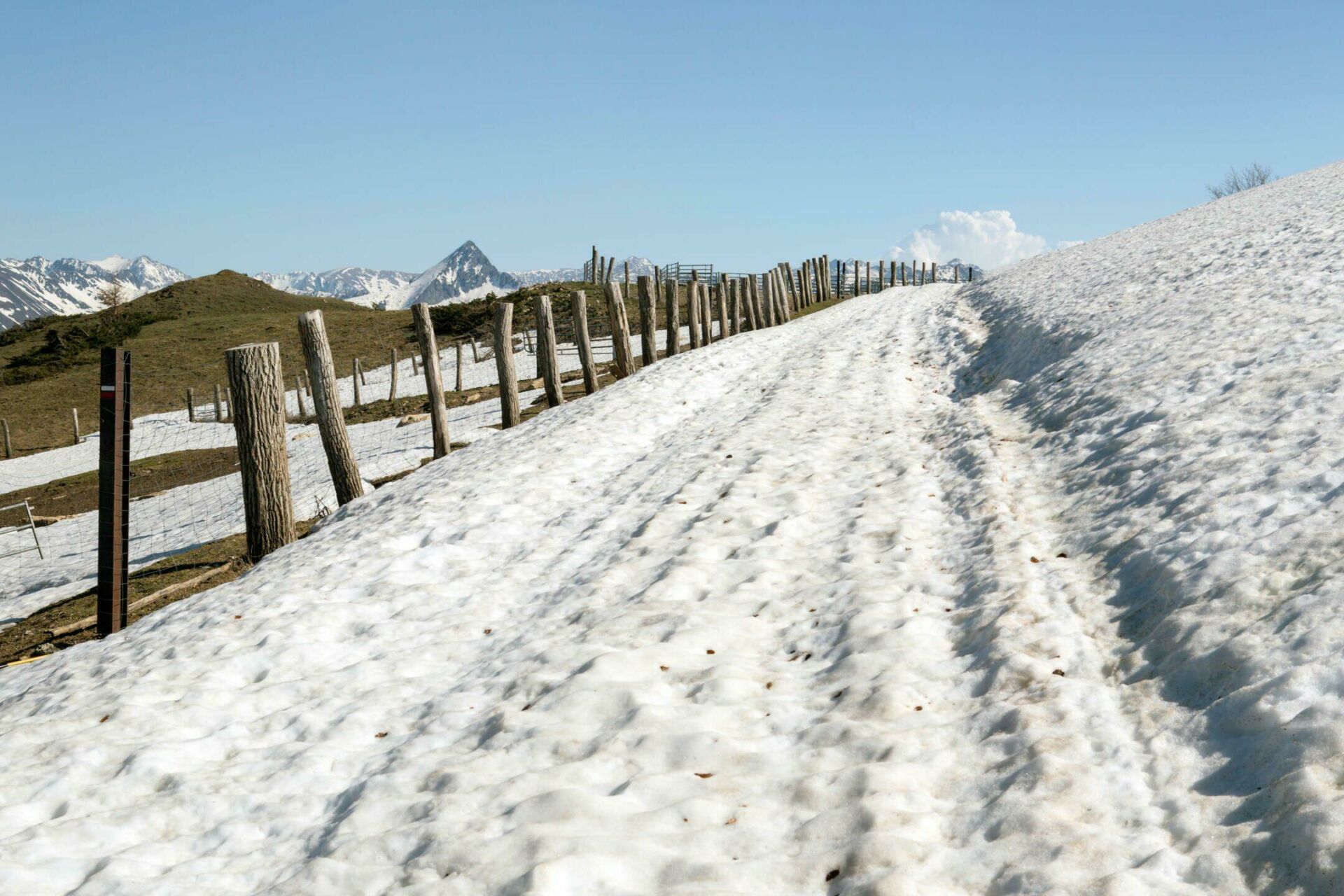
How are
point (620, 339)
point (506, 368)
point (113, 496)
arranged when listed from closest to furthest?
point (113, 496), point (506, 368), point (620, 339)

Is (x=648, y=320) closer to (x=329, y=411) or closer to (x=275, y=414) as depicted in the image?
(x=329, y=411)

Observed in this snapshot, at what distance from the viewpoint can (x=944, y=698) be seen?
397cm

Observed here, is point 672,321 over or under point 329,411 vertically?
over

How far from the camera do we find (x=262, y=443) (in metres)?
9.23

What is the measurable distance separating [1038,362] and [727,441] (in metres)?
4.21

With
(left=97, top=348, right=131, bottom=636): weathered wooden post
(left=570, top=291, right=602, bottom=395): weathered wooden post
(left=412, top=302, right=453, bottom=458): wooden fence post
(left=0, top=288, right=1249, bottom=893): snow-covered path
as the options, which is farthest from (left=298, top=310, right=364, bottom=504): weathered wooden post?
(left=570, top=291, right=602, bottom=395): weathered wooden post

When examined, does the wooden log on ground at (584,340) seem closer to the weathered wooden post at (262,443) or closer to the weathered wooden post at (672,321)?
the weathered wooden post at (672,321)

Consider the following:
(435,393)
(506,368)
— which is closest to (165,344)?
(506,368)

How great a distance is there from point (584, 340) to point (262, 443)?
8.49 metres

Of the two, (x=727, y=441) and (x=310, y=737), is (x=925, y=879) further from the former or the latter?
(x=727, y=441)

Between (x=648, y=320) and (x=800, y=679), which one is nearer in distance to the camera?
(x=800, y=679)

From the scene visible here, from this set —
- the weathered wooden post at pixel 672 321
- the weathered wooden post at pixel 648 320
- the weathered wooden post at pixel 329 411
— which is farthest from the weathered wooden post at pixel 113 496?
the weathered wooden post at pixel 672 321

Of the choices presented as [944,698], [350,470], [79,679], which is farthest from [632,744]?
[350,470]

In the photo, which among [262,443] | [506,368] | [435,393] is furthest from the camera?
[506,368]
